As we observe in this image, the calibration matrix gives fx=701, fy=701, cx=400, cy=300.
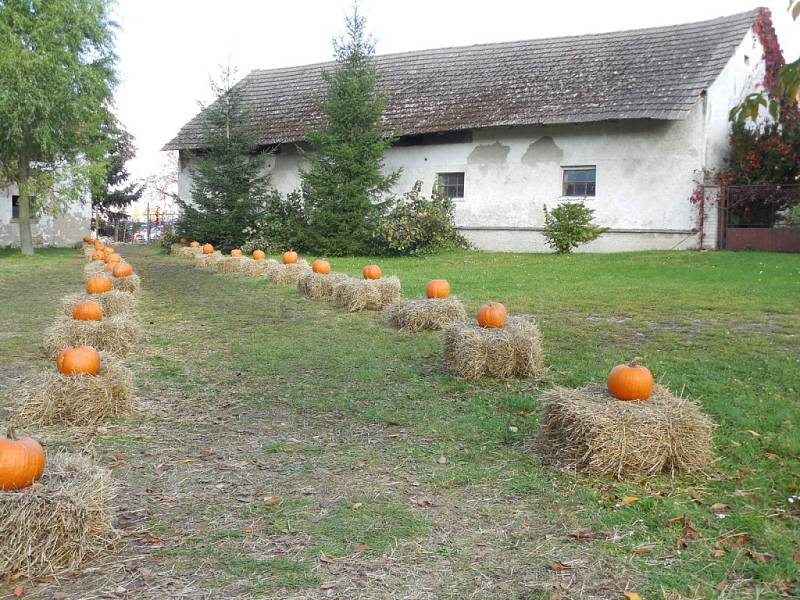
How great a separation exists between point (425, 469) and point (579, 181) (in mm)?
18030

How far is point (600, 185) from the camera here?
2055 cm

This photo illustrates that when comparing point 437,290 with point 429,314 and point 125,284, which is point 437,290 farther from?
point 125,284

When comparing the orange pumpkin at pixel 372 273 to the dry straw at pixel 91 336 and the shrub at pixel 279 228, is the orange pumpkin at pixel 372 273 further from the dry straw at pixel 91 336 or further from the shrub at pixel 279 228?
the shrub at pixel 279 228

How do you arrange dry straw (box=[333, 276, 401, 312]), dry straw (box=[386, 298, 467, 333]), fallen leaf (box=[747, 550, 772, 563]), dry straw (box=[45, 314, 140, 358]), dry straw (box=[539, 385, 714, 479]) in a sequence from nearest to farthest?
fallen leaf (box=[747, 550, 772, 563])
dry straw (box=[539, 385, 714, 479])
dry straw (box=[45, 314, 140, 358])
dry straw (box=[386, 298, 467, 333])
dry straw (box=[333, 276, 401, 312])

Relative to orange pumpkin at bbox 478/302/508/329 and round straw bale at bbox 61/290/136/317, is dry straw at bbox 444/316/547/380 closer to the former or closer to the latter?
orange pumpkin at bbox 478/302/508/329

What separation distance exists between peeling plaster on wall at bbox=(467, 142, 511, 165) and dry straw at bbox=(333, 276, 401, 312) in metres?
12.4

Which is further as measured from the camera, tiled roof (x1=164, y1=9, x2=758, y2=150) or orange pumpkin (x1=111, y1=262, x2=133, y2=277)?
tiled roof (x1=164, y1=9, x2=758, y2=150)

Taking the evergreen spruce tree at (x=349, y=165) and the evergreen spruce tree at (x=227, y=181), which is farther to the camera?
the evergreen spruce tree at (x=227, y=181)

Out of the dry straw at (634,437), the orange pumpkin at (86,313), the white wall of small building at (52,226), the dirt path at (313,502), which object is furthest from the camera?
the white wall of small building at (52,226)

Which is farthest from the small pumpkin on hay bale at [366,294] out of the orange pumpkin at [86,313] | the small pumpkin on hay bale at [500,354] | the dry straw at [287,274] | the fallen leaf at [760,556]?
the fallen leaf at [760,556]

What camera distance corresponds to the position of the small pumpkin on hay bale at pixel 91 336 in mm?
7297

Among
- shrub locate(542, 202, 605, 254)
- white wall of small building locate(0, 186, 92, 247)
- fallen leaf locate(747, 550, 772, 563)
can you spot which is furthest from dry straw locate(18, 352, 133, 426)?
white wall of small building locate(0, 186, 92, 247)

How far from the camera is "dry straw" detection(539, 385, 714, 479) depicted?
4.16 m

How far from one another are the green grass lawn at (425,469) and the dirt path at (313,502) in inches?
0.6
